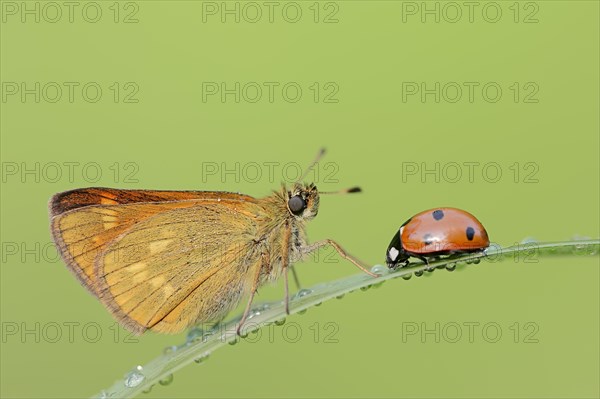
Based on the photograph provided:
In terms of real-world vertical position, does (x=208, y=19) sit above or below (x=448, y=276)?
above

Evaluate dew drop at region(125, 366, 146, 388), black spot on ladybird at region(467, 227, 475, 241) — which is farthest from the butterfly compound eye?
dew drop at region(125, 366, 146, 388)

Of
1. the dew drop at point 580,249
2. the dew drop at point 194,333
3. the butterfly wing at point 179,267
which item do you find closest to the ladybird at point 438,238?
the dew drop at point 580,249

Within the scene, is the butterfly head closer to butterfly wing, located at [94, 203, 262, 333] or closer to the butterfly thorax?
the butterfly thorax

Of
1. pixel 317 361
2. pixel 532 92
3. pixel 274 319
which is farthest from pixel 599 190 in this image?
pixel 274 319

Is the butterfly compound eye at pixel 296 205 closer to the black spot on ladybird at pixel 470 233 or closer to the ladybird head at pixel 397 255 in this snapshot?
the ladybird head at pixel 397 255

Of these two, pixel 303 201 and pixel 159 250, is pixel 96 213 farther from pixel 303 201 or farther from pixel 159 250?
pixel 303 201

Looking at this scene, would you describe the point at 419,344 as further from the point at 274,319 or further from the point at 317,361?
the point at 274,319
